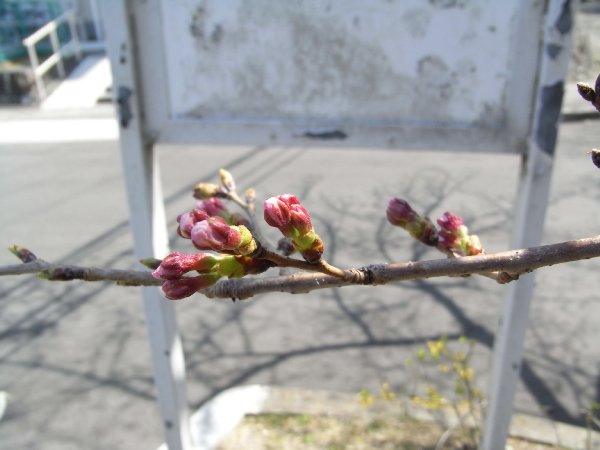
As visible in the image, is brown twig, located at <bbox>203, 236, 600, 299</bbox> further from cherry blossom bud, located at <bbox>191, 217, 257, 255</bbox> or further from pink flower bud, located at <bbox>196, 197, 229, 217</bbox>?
pink flower bud, located at <bbox>196, 197, 229, 217</bbox>

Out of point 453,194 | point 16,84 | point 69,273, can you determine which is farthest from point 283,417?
point 16,84

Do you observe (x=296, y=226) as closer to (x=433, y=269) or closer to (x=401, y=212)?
(x=433, y=269)

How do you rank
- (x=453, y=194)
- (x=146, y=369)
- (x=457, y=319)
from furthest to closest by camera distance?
(x=453, y=194) → (x=457, y=319) → (x=146, y=369)

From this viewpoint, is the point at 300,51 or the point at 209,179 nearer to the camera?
the point at 300,51

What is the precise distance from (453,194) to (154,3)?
208 inches

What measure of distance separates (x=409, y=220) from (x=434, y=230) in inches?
2.4

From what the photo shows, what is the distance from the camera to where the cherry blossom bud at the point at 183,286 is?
660 mm

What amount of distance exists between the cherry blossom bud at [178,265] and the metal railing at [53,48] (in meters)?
12.0

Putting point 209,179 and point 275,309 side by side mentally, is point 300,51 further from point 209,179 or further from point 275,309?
point 209,179

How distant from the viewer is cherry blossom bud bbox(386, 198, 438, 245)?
0.98 m

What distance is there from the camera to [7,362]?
4.05m

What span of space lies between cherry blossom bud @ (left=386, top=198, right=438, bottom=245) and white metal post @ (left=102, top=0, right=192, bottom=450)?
43.4 inches

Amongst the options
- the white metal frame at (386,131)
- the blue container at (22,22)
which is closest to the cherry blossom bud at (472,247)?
the white metal frame at (386,131)

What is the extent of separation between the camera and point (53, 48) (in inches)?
507
